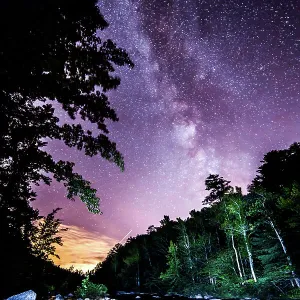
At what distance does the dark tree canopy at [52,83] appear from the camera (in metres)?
4.52

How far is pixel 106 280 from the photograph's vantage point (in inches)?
3561

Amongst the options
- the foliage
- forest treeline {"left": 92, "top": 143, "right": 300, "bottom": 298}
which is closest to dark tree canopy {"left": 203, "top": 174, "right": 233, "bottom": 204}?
forest treeline {"left": 92, "top": 143, "right": 300, "bottom": 298}

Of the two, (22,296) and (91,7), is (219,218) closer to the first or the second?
(22,296)

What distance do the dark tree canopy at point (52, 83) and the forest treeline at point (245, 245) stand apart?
20040mm

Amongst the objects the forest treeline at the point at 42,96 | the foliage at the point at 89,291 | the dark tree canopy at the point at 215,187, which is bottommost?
the foliage at the point at 89,291

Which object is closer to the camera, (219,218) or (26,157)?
(26,157)

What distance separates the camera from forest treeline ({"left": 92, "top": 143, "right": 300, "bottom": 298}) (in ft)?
66.7

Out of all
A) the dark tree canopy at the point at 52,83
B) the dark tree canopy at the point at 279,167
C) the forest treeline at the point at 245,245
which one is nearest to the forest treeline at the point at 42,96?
the dark tree canopy at the point at 52,83

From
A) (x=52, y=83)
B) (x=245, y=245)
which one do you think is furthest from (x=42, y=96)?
(x=245, y=245)

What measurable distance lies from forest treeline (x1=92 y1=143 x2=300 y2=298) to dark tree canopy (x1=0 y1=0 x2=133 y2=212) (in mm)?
20040

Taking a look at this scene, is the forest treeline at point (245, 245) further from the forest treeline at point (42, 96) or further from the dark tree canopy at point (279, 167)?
the forest treeline at point (42, 96)

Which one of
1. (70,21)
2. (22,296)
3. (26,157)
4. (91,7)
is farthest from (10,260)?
(91,7)

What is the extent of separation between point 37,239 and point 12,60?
752cm

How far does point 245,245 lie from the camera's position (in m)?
24.5
